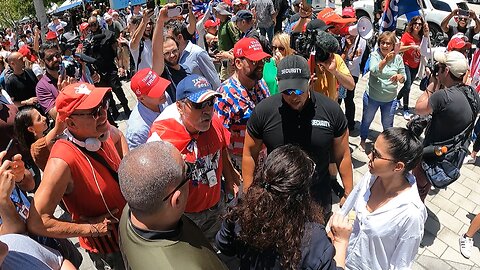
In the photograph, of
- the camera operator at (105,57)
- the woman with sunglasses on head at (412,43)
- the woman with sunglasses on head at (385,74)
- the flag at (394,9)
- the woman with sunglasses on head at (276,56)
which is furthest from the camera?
the camera operator at (105,57)

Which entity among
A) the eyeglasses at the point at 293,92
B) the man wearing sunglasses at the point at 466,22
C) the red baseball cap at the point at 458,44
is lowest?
the man wearing sunglasses at the point at 466,22

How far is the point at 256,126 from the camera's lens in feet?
8.79

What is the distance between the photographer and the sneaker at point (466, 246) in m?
3.42

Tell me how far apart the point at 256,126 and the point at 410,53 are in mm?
4335

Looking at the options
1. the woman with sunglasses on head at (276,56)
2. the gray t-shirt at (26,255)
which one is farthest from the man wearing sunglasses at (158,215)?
the woman with sunglasses on head at (276,56)

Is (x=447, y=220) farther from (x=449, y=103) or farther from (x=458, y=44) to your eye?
(x=458, y=44)

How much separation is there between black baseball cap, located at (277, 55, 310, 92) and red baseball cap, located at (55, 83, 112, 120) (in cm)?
118

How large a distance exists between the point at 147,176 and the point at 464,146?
3.03 meters

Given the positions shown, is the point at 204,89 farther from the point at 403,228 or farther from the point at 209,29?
the point at 209,29

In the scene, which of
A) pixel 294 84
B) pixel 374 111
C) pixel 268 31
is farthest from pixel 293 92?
pixel 268 31

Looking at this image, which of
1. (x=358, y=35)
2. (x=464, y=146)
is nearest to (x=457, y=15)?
→ (x=358, y=35)

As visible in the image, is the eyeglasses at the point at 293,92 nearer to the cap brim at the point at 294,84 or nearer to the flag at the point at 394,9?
the cap brim at the point at 294,84

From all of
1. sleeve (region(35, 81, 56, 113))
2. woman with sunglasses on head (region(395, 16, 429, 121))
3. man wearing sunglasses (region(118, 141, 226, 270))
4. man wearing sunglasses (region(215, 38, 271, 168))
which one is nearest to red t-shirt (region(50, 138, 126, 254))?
man wearing sunglasses (region(118, 141, 226, 270))

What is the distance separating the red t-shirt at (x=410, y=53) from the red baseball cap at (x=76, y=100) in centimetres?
520
